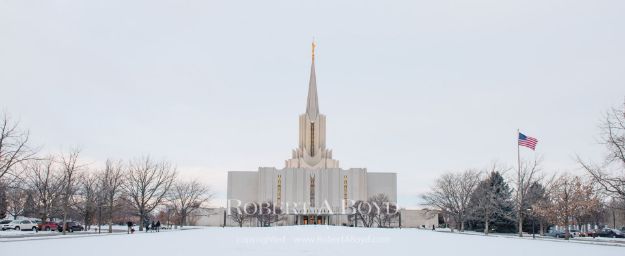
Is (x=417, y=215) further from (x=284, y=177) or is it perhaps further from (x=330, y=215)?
(x=284, y=177)

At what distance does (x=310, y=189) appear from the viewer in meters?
108

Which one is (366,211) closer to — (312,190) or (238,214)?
(312,190)

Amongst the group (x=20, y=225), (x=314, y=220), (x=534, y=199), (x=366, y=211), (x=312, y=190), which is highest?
(x=312, y=190)

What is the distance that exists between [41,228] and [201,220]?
6035 cm

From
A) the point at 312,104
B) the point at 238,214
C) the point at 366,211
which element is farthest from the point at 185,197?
the point at 312,104

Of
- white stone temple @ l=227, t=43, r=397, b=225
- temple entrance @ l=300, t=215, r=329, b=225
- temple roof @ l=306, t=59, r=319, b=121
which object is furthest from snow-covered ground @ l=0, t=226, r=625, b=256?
temple roof @ l=306, t=59, r=319, b=121

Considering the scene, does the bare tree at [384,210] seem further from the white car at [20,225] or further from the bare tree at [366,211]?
the white car at [20,225]

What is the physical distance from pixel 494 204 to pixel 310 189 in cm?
5338

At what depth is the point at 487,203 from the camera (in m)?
55.5

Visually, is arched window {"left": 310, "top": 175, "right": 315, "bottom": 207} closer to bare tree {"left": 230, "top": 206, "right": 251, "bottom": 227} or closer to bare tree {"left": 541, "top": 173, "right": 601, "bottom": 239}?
bare tree {"left": 230, "top": 206, "right": 251, "bottom": 227}

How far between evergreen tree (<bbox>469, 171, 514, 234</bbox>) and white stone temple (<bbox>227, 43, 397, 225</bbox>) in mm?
Answer: 43634

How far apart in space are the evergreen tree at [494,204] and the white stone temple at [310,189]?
43.6 m

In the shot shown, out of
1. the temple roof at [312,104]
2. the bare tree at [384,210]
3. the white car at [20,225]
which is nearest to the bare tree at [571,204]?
the bare tree at [384,210]

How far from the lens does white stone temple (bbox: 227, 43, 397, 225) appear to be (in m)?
106
